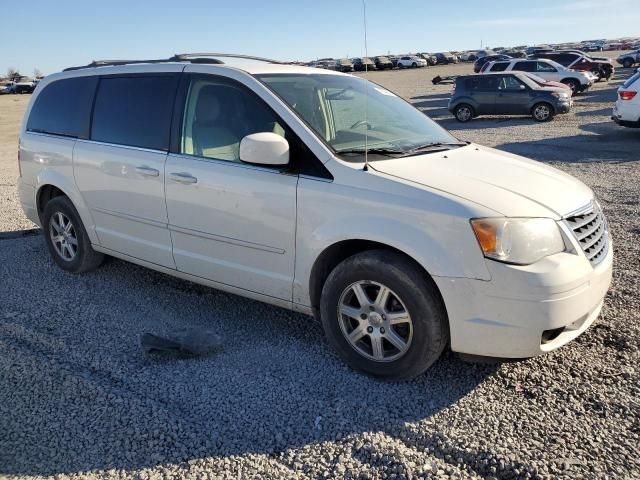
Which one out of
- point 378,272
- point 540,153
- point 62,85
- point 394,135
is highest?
point 62,85

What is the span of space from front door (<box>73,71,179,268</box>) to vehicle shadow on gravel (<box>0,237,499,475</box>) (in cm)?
60

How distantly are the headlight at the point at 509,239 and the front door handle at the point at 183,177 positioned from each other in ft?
6.67

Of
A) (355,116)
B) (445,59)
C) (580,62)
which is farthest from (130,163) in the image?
(445,59)

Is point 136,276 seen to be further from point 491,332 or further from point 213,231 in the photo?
point 491,332

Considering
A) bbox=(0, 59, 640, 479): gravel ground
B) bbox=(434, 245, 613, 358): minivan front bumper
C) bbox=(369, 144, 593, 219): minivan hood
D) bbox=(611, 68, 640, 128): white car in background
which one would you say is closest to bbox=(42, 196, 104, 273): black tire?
bbox=(0, 59, 640, 479): gravel ground

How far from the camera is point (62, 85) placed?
5.54 meters

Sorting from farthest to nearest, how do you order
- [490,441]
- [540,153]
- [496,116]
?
[496,116] < [540,153] < [490,441]

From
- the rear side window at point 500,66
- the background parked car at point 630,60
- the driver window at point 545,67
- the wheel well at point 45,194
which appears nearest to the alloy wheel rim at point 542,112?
the rear side window at point 500,66

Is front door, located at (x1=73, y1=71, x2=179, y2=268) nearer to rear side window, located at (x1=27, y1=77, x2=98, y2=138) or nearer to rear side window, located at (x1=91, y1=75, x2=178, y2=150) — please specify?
rear side window, located at (x1=91, y1=75, x2=178, y2=150)

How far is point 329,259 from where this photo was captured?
12.1 ft

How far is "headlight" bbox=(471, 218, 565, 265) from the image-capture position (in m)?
3.09

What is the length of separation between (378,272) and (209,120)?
1.80 m

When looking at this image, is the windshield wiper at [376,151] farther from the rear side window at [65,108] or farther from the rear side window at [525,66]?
the rear side window at [525,66]

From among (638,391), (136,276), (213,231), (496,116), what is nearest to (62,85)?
(136,276)
